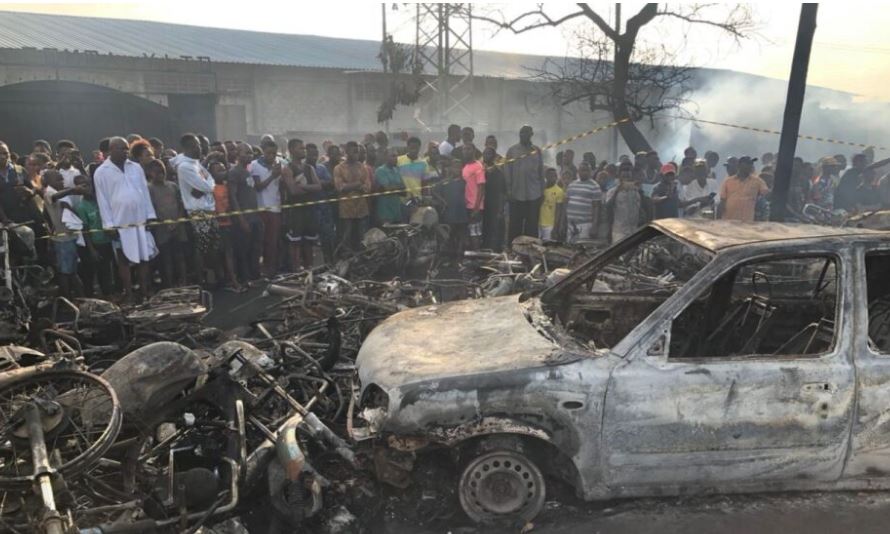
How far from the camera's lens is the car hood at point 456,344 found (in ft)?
11.0

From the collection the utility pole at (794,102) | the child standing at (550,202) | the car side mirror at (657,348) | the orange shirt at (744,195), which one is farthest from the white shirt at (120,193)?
the orange shirt at (744,195)

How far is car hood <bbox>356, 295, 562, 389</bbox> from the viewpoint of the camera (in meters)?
3.37

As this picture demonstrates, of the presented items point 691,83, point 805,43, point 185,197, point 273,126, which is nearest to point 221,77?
point 273,126

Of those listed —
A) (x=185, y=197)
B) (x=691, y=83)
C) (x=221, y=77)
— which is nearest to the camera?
(x=185, y=197)

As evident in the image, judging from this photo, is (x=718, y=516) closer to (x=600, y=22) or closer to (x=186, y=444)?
(x=186, y=444)

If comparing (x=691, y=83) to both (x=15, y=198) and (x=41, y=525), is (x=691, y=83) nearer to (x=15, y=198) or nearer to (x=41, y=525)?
(x=15, y=198)

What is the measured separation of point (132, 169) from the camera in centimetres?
774

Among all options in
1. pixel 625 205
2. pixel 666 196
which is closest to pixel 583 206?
pixel 625 205

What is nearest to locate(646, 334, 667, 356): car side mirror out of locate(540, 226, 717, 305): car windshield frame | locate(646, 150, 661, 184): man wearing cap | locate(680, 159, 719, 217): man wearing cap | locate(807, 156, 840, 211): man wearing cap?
locate(540, 226, 717, 305): car windshield frame

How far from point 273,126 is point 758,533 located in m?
22.4

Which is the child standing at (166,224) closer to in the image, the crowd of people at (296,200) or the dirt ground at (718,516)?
the crowd of people at (296,200)

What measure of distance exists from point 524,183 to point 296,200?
374 cm

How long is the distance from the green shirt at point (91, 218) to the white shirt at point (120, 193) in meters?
0.13

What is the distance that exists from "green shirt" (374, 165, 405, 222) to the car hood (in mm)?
5662
